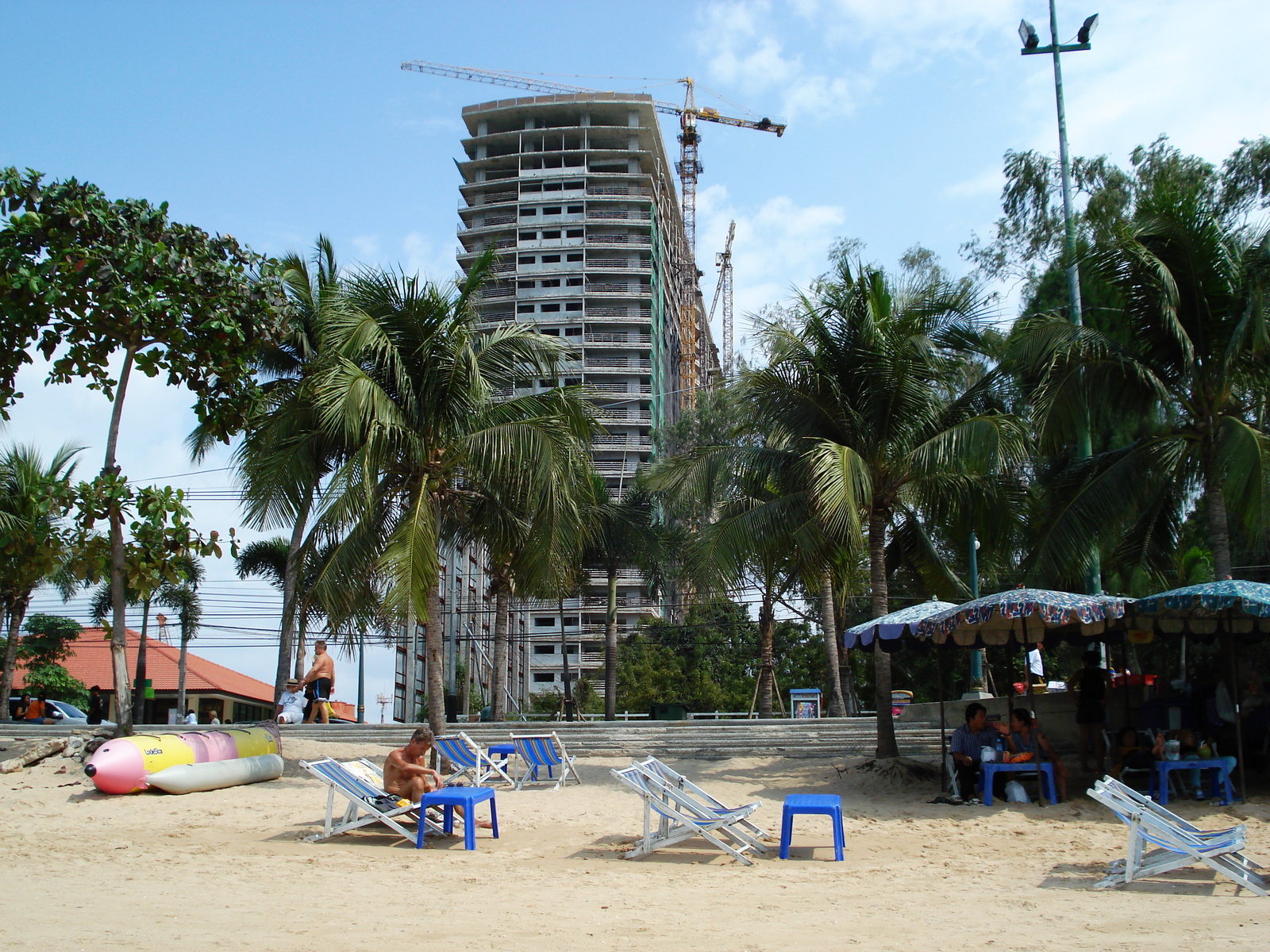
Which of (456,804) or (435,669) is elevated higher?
(435,669)

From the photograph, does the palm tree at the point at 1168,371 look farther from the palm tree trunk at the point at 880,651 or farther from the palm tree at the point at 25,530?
the palm tree at the point at 25,530

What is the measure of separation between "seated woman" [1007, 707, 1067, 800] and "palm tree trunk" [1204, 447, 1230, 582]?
3.85 meters

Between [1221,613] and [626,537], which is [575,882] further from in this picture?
[626,537]

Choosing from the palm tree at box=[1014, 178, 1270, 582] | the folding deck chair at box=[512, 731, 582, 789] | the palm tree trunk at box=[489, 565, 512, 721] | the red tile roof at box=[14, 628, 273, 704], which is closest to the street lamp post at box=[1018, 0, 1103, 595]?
the palm tree at box=[1014, 178, 1270, 582]

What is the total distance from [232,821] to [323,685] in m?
9.19

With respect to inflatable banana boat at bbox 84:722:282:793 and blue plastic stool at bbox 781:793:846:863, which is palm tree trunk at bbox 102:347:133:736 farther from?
blue plastic stool at bbox 781:793:846:863

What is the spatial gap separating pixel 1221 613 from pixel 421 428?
10.0 meters

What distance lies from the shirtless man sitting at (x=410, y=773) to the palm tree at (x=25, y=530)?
4.48 metres

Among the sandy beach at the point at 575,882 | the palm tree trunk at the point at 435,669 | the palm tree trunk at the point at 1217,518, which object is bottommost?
the sandy beach at the point at 575,882

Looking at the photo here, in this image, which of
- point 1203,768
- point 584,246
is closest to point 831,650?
point 1203,768

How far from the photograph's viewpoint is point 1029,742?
11.8 metres

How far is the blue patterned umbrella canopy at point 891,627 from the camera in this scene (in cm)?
1201

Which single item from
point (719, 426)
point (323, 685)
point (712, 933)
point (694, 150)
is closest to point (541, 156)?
point (694, 150)

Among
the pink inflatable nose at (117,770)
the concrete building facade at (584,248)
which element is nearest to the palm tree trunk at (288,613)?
the pink inflatable nose at (117,770)
